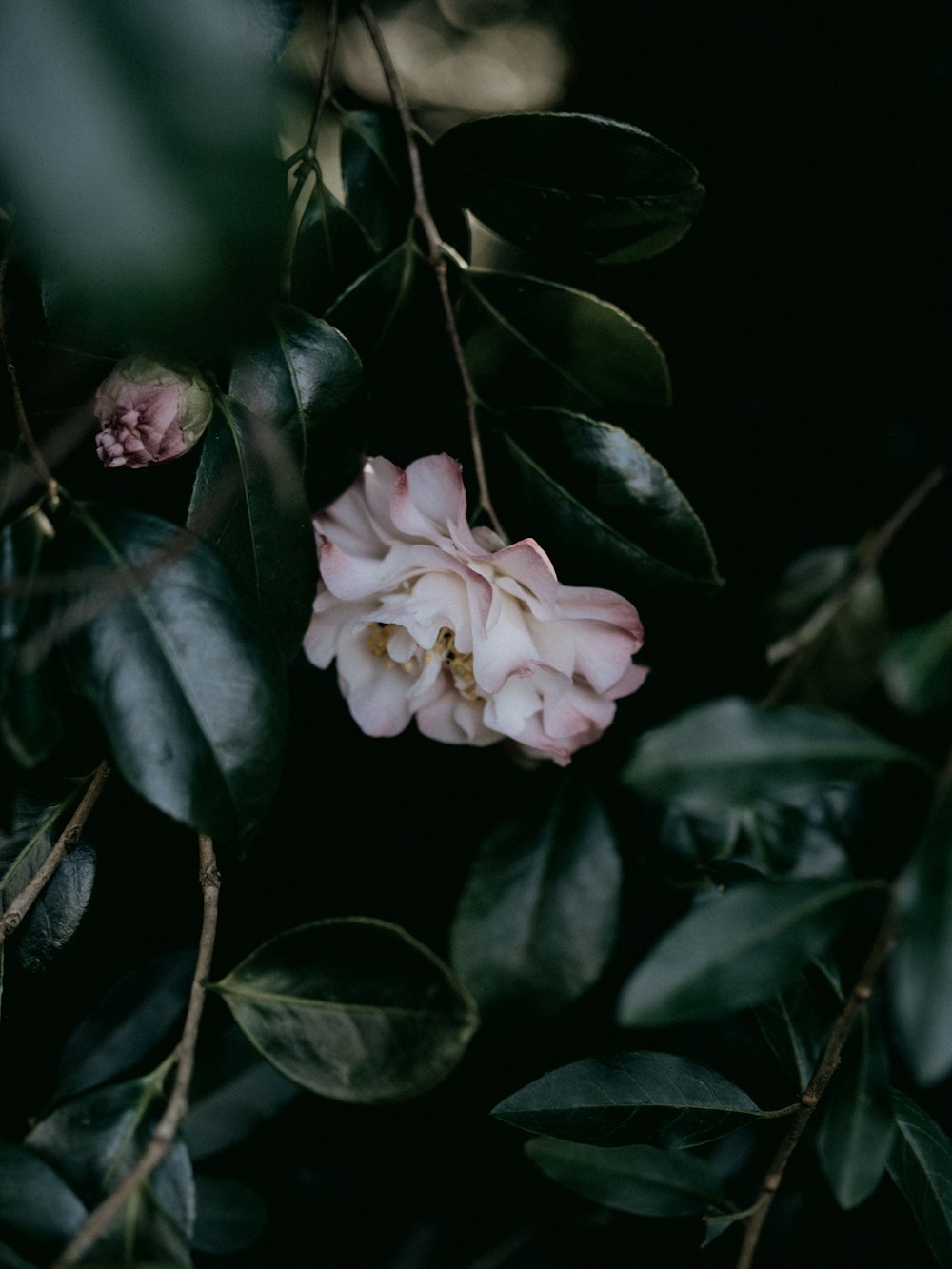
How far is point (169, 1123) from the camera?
19.5 inches

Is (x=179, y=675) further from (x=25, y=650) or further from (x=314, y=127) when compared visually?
(x=314, y=127)

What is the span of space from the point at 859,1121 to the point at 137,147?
534mm

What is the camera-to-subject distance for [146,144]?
0.34m

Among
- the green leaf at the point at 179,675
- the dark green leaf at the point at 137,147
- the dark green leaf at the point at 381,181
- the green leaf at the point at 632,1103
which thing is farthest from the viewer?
the dark green leaf at the point at 381,181

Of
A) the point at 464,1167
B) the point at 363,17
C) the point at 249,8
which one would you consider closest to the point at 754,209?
the point at 363,17

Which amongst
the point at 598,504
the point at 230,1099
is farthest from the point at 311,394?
the point at 230,1099

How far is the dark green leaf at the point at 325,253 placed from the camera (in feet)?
2.03

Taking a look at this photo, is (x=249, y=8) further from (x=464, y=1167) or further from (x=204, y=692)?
(x=464, y=1167)

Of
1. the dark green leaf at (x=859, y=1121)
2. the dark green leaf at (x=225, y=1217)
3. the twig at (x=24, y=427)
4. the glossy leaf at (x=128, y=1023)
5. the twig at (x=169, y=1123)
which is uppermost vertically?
the twig at (x=24, y=427)

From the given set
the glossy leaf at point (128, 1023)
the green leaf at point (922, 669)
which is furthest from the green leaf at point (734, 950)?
the glossy leaf at point (128, 1023)

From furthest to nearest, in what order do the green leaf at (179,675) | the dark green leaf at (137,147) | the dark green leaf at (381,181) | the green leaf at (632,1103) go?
the dark green leaf at (381,181), the green leaf at (632,1103), the green leaf at (179,675), the dark green leaf at (137,147)

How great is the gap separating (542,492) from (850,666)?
1.00 feet

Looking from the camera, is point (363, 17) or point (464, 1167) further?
point (464, 1167)

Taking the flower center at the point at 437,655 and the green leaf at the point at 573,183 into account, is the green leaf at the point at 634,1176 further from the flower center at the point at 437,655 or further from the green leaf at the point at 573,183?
the green leaf at the point at 573,183
